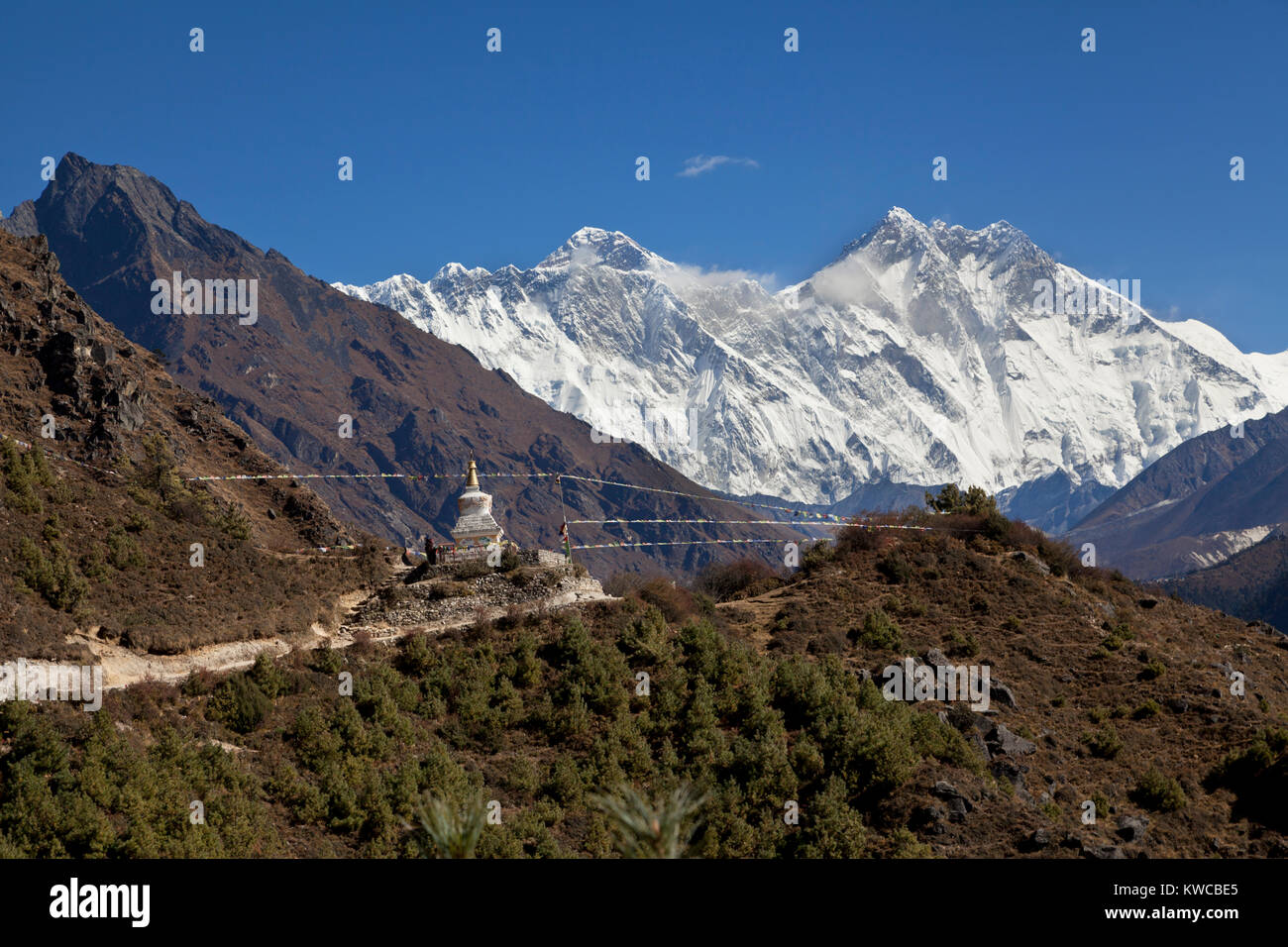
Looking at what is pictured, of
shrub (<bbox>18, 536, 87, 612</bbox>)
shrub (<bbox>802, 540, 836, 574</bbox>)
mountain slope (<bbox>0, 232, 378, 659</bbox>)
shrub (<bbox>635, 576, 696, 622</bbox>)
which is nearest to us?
shrub (<bbox>18, 536, 87, 612</bbox>)

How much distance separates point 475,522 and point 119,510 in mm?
14114

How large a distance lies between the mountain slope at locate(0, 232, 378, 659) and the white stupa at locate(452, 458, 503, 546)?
18.8ft

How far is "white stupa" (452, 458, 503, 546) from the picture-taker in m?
45.6

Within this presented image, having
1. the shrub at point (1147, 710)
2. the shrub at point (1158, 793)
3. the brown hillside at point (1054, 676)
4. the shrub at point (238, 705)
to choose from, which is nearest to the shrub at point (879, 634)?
the brown hillside at point (1054, 676)

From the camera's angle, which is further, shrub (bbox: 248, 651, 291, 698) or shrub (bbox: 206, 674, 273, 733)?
shrub (bbox: 248, 651, 291, 698)

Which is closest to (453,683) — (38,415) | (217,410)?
(38,415)

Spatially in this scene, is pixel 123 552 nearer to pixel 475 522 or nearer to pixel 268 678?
pixel 268 678

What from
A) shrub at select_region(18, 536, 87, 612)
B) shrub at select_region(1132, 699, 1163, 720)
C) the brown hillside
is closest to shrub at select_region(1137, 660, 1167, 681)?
the brown hillside

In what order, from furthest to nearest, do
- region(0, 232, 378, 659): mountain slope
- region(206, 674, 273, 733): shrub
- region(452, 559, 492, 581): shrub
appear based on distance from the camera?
region(452, 559, 492, 581): shrub < region(0, 232, 378, 659): mountain slope < region(206, 674, 273, 733): shrub

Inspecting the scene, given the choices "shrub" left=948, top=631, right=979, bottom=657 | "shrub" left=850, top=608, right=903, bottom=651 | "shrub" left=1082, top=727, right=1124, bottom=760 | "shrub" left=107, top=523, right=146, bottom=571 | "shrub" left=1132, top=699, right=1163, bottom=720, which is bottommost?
"shrub" left=1082, top=727, right=1124, bottom=760

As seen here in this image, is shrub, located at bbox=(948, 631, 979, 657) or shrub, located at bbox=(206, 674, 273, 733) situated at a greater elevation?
shrub, located at bbox=(948, 631, 979, 657)

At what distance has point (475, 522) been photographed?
150 feet

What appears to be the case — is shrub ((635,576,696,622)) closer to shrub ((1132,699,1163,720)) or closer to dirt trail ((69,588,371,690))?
dirt trail ((69,588,371,690))
